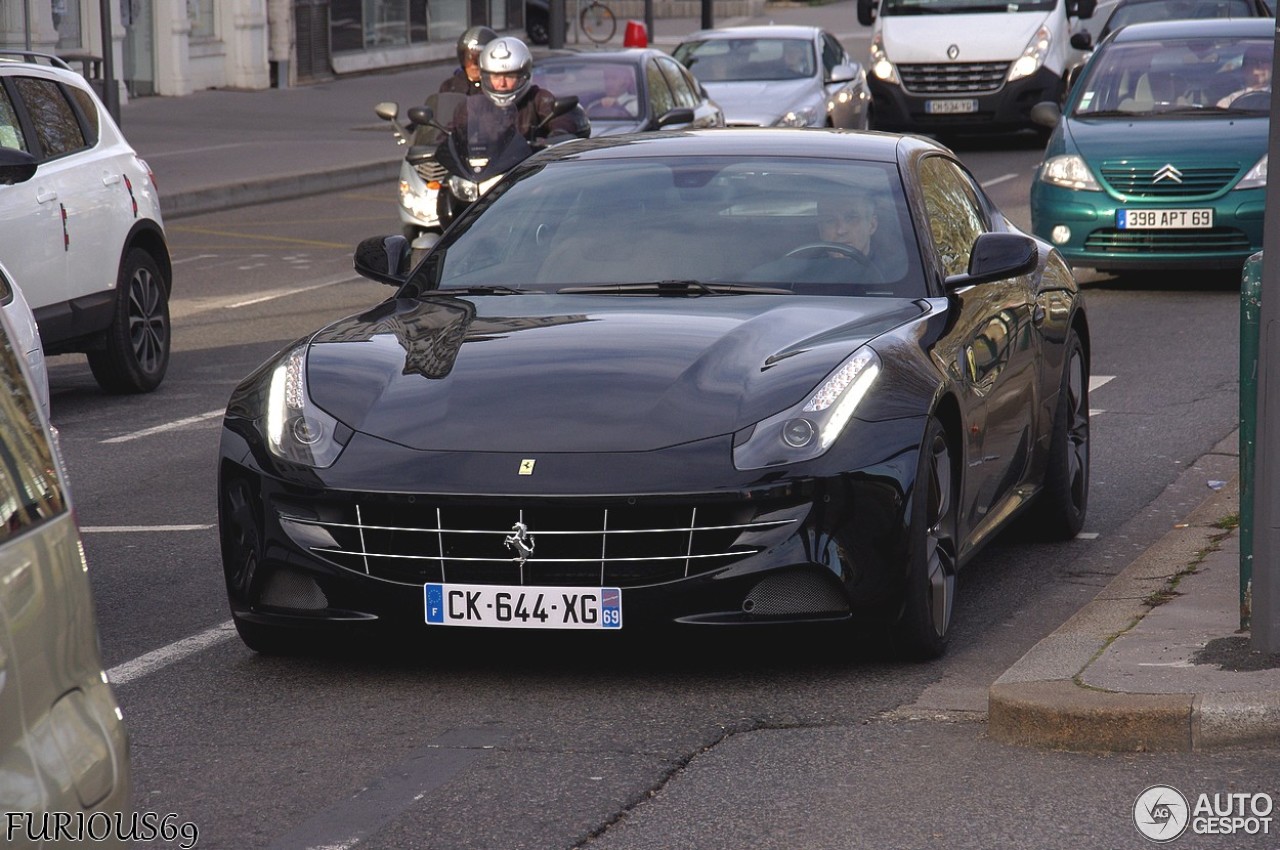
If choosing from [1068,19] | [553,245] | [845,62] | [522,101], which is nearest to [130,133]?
[845,62]

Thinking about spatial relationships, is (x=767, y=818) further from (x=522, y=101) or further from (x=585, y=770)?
(x=522, y=101)

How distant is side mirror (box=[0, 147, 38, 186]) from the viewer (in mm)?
9906

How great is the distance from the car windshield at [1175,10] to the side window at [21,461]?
2347 centimetres

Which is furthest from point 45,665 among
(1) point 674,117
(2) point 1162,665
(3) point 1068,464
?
(1) point 674,117

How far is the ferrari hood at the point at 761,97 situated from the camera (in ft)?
74.7

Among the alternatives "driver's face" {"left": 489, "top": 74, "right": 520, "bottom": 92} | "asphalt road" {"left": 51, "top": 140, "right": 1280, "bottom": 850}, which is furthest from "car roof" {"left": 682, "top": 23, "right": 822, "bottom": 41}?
"asphalt road" {"left": 51, "top": 140, "right": 1280, "bottom": 850}

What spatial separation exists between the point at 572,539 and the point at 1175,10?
71.1ft

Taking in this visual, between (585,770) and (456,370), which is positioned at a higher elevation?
(456,370)

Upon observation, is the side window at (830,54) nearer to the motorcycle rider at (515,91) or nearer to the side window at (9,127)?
the motorcycle rider at (515,91)

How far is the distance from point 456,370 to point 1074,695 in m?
1.90

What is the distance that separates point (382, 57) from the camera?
131ft

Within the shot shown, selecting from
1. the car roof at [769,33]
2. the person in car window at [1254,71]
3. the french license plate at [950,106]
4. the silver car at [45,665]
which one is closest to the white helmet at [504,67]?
the person in car window at [1254,71]

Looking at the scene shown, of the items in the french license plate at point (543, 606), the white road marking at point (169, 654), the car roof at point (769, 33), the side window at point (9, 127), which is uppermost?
the car roof at point (769, 33)

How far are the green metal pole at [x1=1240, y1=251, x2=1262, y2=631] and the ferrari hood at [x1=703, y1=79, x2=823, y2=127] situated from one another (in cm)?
1634
